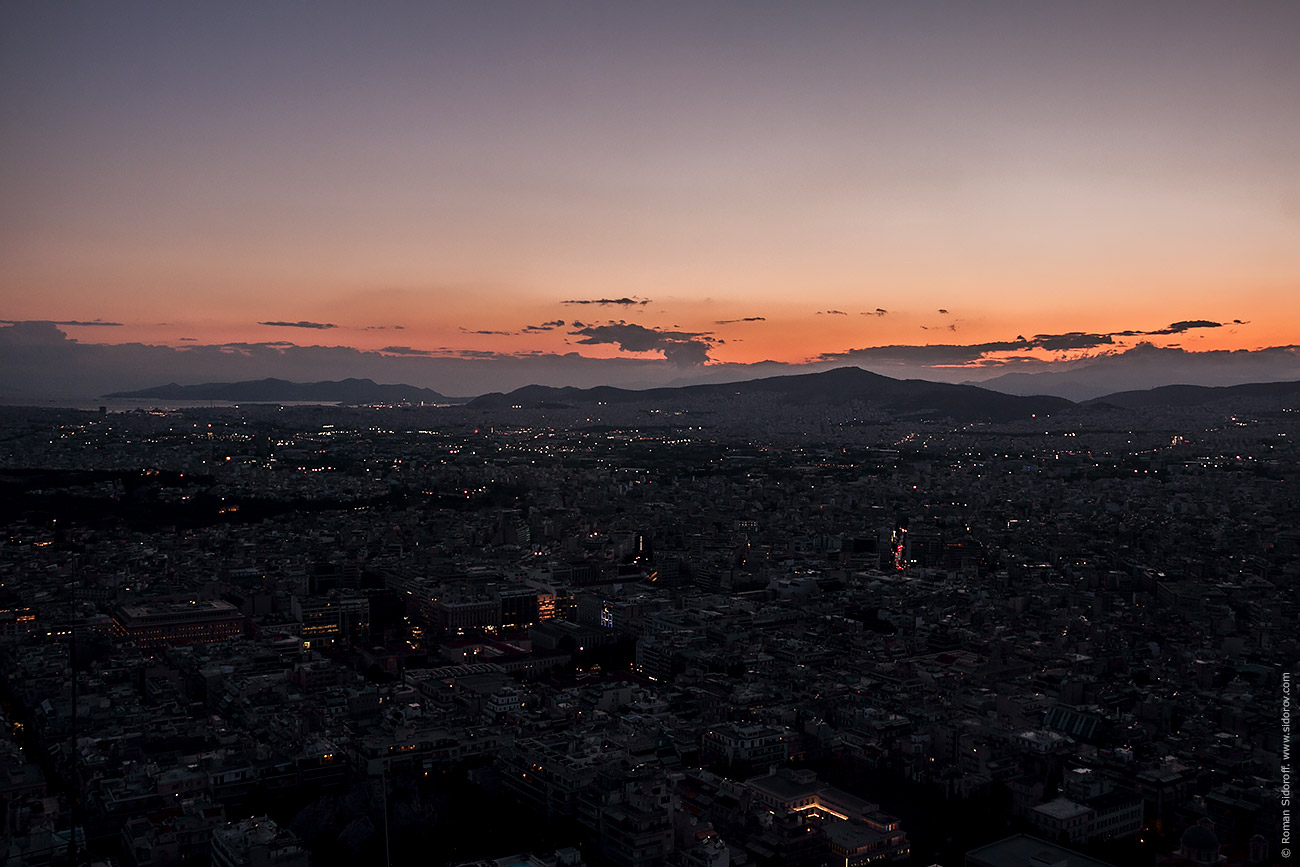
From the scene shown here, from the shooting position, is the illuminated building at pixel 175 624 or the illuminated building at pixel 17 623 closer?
the illuminated building at pixel 17 623

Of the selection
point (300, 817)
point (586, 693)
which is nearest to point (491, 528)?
point (586, 693)

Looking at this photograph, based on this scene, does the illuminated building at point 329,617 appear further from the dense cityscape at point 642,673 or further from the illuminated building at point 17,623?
A: the illuminated building at point 17,623

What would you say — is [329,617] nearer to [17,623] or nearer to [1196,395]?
[17,623]

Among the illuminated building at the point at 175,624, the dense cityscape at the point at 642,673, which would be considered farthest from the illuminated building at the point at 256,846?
the illuminated building at the point at 175,624

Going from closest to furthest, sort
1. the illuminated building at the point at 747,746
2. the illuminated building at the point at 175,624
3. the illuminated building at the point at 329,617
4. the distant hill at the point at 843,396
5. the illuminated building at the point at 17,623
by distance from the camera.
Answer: the illuminated building at the point at 747,746, the illuminated building at the point at 17,623, the illuminated building at the point at 175,624, the illuminated building at the point at 329,617, the distant hill at the point at 843,396

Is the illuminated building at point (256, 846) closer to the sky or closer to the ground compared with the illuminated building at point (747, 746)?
closer to the sky

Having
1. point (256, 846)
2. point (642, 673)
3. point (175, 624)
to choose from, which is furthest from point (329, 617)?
point (256, 846)

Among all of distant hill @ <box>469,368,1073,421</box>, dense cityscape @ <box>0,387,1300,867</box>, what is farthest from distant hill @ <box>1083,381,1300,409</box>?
dense cityscape @ <box>0,387,1300,867</box>
